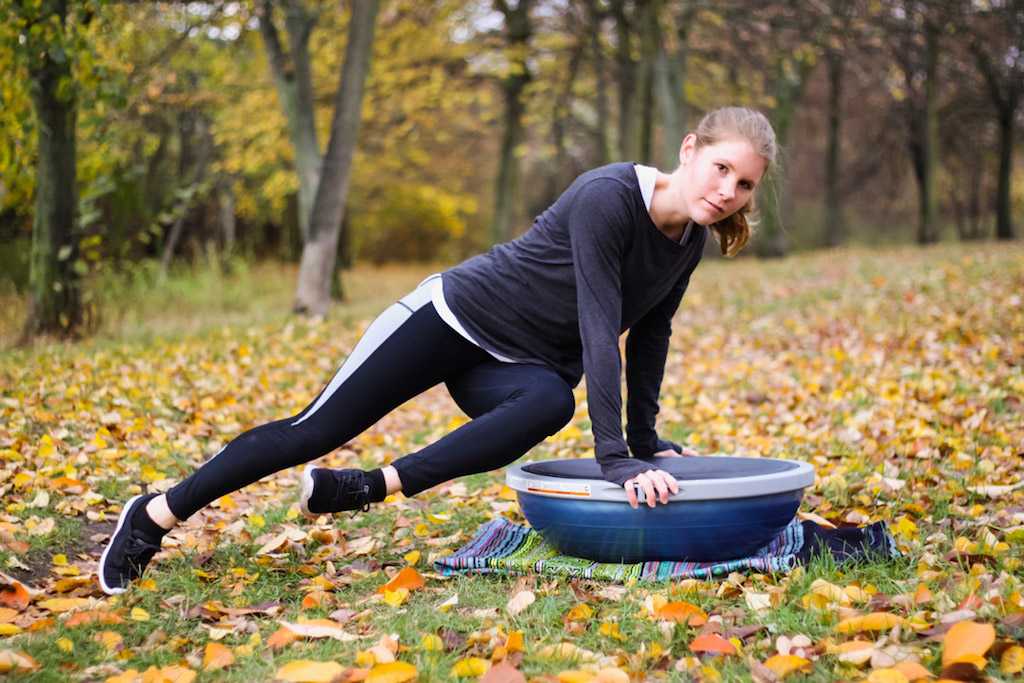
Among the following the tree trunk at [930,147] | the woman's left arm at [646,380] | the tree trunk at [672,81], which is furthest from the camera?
the tree trunk at [930,147]

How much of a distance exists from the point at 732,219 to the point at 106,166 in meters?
8.75

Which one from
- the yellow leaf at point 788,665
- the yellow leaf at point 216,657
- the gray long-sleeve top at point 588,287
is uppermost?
the gray long-sleeve top at point 588,287

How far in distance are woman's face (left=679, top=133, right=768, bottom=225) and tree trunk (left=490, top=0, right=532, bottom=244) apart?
1374 cm

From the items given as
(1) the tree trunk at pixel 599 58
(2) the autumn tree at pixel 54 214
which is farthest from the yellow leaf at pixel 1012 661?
(1) the tree trunk at pixel 599 58

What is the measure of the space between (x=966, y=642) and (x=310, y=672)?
149 centimetres

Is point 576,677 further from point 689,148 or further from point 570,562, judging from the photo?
point 689,148

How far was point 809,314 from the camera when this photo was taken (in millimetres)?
10094

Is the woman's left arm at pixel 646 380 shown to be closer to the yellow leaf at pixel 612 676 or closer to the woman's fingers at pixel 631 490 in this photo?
the woman's fingers at pixel 631 490

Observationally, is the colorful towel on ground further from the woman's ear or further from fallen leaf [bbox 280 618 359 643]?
Answer: the woman's ear

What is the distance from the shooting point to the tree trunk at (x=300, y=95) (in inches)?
448

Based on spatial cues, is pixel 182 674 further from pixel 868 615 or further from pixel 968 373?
pixel 968 373

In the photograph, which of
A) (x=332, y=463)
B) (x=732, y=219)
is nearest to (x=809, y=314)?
(x=332, y=463)

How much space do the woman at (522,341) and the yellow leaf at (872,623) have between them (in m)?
0.64

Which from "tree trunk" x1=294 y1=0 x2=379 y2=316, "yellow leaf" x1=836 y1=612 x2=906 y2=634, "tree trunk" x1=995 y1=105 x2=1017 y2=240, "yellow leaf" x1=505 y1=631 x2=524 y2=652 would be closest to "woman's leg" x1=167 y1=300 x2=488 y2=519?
"yellow leaf" x1=505 y1=631 x2=524 y2=652
